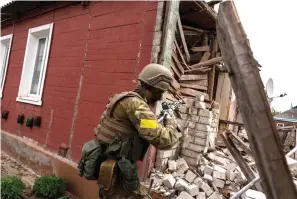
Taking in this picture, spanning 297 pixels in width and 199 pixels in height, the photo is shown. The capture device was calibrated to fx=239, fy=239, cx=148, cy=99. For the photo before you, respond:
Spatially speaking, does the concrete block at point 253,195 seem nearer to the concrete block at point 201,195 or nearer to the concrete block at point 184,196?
the concrete block at point 201,195

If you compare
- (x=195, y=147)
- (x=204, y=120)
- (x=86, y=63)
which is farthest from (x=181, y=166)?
(x=86, y=63)

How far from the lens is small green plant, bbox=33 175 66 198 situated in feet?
12.8

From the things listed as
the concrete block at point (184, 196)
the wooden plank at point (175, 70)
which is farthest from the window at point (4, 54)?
the concrete block at point (184, 196)

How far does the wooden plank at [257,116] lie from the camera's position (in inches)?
30.2

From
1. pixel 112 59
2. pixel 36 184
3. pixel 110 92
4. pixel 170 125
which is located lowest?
pixel 36 184

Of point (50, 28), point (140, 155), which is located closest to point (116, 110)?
point (140, 155)

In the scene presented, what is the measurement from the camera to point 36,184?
13.2 feet

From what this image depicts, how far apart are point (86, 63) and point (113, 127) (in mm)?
2612

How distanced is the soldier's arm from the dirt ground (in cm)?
272

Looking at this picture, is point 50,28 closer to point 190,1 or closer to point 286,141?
point 190,1

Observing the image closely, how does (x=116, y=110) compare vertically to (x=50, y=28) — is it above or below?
below

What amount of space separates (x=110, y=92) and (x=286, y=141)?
175 inches

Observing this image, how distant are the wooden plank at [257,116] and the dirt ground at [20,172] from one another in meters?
3.96

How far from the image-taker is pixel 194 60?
5188 millimetres
